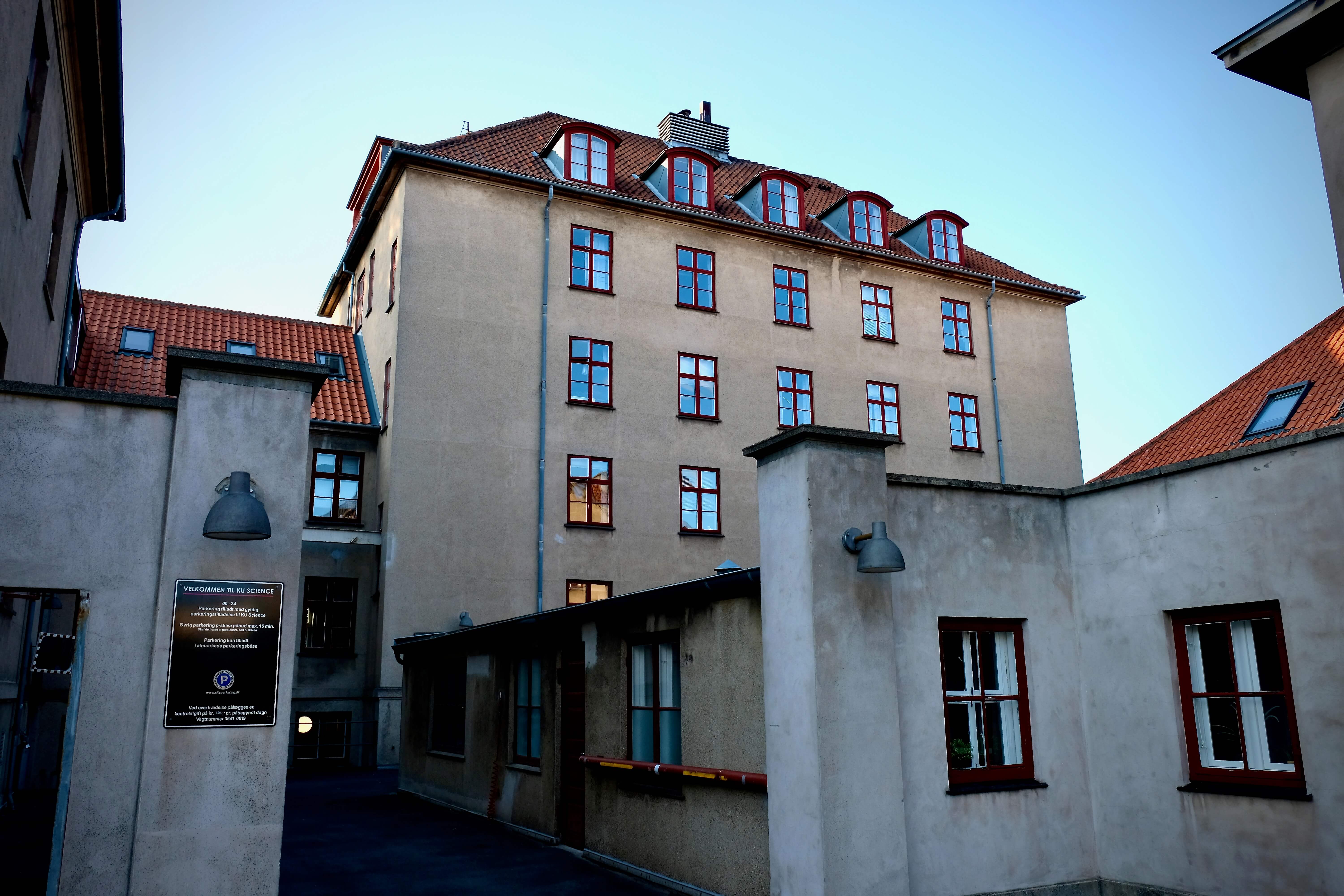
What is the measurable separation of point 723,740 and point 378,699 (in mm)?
15623

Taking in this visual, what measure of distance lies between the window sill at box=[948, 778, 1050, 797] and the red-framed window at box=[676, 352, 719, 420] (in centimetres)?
1838

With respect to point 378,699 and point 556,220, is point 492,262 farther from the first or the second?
point 378,699

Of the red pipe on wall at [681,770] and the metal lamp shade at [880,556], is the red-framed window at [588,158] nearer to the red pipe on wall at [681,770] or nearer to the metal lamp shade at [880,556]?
the red pipe on wall at [681,770]

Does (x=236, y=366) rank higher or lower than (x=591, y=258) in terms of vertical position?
lower

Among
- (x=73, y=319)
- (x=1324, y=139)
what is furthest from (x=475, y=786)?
(x=1324, y=139)

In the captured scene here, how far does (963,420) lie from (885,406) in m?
2.88

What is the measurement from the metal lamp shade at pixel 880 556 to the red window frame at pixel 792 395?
2017 centimetres

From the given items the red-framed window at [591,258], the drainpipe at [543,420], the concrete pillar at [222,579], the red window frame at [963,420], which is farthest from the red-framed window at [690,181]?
the concrete pillar at [222,579]

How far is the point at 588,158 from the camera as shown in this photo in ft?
92.1

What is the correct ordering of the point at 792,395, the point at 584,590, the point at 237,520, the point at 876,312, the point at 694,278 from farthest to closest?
the point at 876,312, the point at 792,395, the point at 694,278, the point at 584,590, the point at 237,520

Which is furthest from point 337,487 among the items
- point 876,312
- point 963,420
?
point 963,420

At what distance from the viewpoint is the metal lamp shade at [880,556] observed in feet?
27.1

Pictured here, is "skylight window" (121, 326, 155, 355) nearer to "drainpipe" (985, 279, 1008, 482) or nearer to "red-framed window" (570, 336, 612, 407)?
"red-framed window" (570, 336, 612, 407)

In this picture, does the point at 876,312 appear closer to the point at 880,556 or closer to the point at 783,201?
the point at 783,201
